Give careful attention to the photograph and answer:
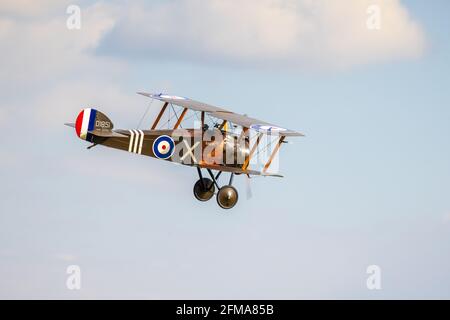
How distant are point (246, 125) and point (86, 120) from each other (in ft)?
15.9

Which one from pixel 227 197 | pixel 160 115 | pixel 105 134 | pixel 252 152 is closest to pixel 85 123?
pixel 105 134

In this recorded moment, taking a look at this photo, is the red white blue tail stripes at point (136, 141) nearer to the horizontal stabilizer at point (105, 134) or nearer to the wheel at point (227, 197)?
the horizontal stabilizer at point (105, 134)

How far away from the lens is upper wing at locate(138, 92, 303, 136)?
40.8m

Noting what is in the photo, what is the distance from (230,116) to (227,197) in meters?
2.55

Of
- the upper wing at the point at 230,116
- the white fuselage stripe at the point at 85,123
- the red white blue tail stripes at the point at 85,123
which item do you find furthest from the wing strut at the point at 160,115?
the white fuselage stripe at the point at 85,123

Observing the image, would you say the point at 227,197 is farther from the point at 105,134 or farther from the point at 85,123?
the point at 85,123

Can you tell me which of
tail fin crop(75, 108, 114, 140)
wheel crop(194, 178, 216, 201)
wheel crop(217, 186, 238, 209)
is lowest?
wheel crop(217, 186, 238, 209)

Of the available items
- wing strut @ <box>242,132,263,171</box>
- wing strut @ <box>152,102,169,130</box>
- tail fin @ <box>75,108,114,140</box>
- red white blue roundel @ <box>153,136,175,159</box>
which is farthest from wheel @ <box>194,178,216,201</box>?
tail fin @ <box>75,108,114,140</box>

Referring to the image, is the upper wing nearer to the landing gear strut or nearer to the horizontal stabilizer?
the landing gear strut

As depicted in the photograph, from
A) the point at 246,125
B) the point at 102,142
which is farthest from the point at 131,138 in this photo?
the point at 246,125

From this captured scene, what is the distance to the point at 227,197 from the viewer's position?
41.2 meters

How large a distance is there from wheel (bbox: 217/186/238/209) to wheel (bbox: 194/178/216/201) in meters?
1.32

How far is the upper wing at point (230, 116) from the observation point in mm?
40750

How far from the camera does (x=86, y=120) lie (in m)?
40.9
